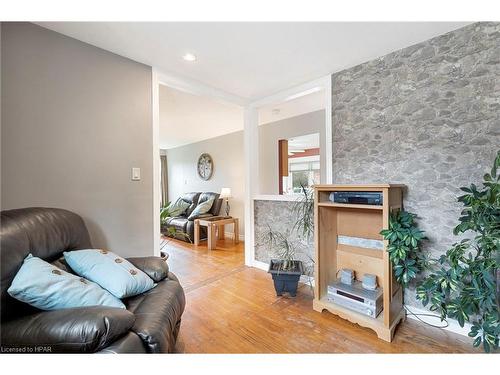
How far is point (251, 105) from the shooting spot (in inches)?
119

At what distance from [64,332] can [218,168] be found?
4.43 m

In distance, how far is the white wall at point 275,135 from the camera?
3.76 m

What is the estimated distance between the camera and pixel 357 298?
1723 mm

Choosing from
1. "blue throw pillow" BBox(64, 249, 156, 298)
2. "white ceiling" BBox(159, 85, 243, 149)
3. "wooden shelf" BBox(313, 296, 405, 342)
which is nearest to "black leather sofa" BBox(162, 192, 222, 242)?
"white ceiling" BBox(159, 85, 243, 149)

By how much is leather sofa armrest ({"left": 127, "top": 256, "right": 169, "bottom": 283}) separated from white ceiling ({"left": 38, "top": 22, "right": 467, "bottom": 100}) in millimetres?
→ 1699

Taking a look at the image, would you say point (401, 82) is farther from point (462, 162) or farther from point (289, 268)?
point (289, 268)

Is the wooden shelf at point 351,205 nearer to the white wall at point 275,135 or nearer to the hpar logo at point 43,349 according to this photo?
the hpar logo at point 43,349

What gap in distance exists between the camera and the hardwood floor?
145 cm

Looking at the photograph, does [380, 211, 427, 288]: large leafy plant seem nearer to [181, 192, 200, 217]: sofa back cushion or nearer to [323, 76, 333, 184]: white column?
[323, 76, 333, 184]: white column

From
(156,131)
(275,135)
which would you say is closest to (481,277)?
(156,131)

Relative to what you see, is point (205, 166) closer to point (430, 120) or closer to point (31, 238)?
point (31, 238)

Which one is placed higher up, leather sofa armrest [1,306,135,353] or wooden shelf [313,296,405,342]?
leather sofa armrest [1,306,135,353]

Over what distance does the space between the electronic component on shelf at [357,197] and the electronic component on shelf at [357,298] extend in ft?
2.40
